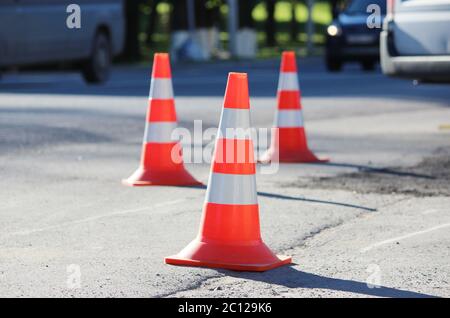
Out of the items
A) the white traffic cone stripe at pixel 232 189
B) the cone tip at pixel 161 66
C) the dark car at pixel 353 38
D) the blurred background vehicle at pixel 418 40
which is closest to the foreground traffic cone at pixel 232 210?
the white traffic cone stripe at pixel 232 189

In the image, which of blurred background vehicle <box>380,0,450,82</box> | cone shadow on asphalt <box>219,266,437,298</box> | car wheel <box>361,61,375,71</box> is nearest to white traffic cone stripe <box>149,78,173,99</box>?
cone shadow on asphalt <box>219,266,437,298</box>

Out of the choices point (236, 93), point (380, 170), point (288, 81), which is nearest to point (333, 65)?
point (288, 81)

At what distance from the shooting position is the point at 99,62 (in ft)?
70.9

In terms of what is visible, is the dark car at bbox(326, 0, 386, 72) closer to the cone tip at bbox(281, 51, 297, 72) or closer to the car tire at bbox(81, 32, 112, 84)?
the car tire at bbox(81, 32, 112, 84)

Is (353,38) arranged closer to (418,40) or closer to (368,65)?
(368,65)

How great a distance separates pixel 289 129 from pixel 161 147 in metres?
1.61

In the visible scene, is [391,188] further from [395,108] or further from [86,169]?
[395,108]

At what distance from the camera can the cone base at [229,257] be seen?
236 inches

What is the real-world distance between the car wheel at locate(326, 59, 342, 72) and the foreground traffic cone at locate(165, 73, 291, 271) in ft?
67.9

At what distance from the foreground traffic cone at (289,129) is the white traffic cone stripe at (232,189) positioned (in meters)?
4.12

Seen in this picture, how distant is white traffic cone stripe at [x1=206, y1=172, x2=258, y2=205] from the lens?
20.5 ft

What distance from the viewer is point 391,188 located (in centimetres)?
898
